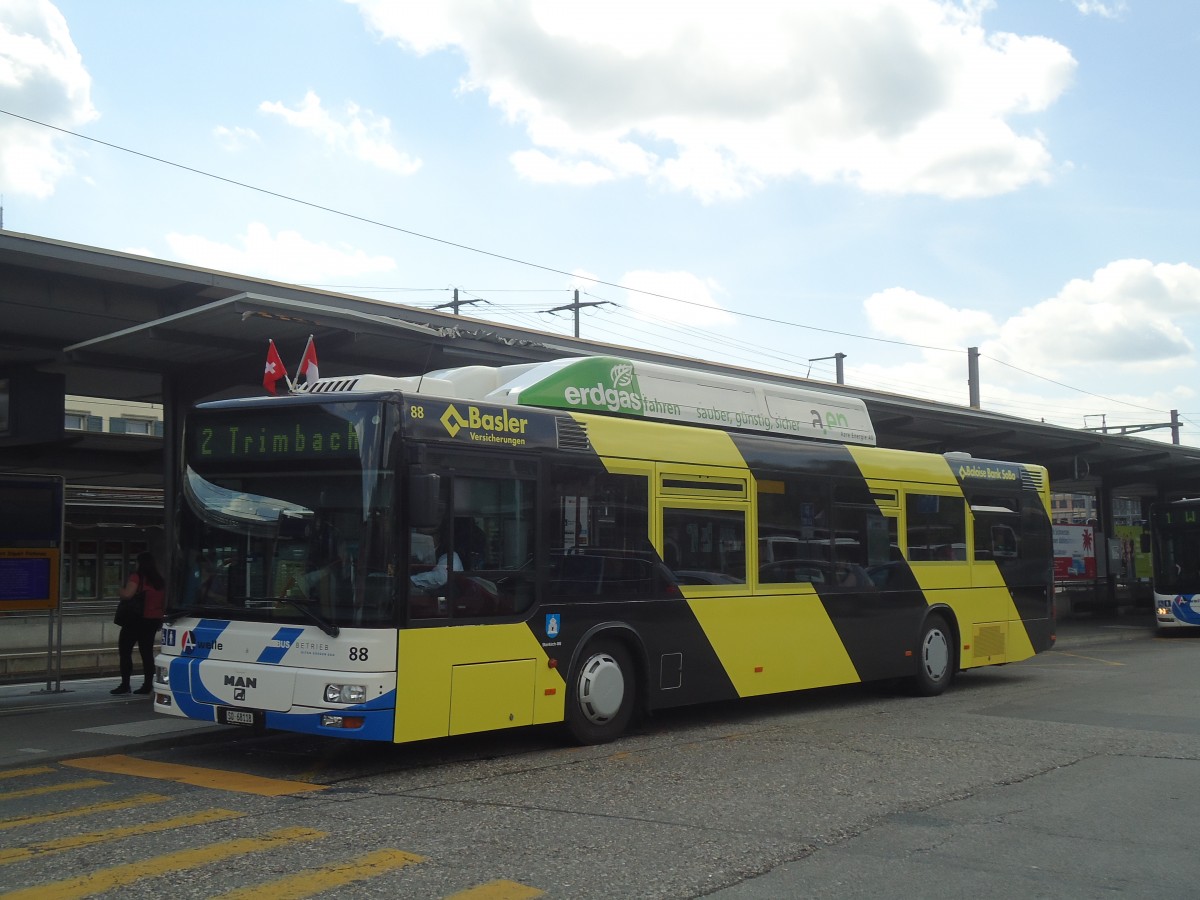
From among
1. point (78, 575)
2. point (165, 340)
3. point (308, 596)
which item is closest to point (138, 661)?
point (165, 340)

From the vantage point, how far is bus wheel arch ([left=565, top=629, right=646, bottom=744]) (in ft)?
33.6

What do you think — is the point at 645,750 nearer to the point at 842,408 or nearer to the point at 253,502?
the point at 253,502

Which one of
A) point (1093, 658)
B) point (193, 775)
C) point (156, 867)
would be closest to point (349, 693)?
point (193, 775)

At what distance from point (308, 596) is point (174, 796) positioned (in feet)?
5.31

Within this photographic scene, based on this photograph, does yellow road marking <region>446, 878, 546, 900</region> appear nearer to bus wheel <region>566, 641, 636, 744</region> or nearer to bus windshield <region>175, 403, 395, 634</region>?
bus windshield <region>175, 403, 395, 634</region>

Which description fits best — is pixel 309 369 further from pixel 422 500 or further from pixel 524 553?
pixel 524 553

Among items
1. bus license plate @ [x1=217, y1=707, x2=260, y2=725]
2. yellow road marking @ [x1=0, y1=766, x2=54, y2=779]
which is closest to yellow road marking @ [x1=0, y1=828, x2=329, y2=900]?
bus license plate @ [x1=217, y1=707, x2=260, y2=725]

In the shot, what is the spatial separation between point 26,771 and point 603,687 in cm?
454

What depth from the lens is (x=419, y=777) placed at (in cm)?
897

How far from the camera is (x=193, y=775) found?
29.9 ft

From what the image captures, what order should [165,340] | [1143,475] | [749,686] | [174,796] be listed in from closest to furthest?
[174,796]
[749,686]
[165,340]
[1143,475]

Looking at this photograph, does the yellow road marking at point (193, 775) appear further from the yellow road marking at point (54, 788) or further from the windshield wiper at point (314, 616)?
the windshield wiper at point (314, 616)

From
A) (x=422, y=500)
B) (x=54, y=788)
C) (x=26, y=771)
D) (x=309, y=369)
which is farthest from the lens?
(x=309, y=369)

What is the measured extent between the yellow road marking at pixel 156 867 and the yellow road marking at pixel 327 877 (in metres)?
0.56
